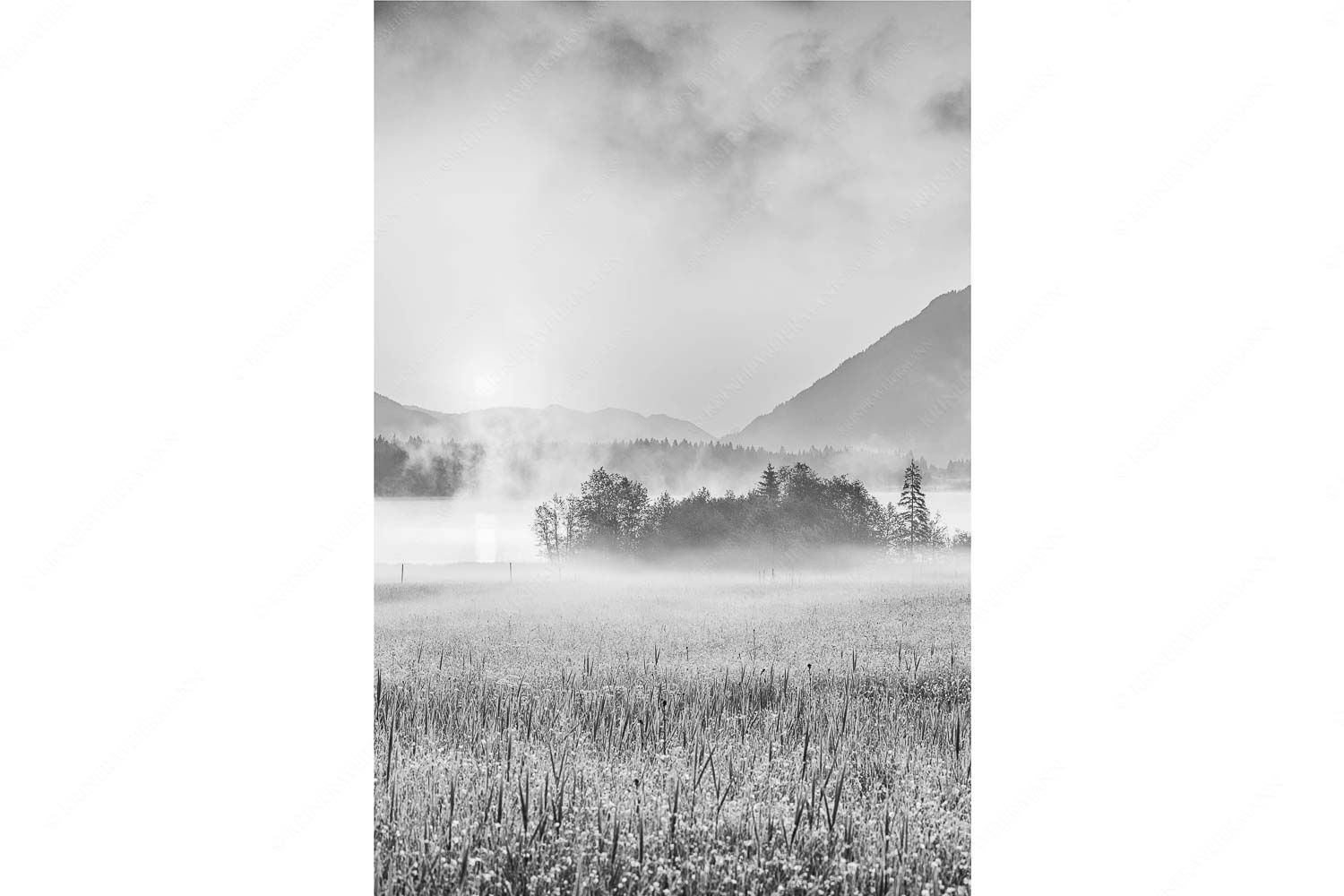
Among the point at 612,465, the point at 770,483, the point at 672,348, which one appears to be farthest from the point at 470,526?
the point at 770,483

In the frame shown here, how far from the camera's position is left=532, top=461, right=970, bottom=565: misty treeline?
12.5 ft

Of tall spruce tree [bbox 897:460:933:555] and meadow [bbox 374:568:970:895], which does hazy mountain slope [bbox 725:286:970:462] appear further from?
meadow [bbox 374:568:970:895]

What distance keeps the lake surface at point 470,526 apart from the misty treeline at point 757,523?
51 millimetres

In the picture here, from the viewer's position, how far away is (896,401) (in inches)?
151

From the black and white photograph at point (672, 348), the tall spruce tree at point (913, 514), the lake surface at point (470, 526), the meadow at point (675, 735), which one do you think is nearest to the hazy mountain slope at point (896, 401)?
the black and white photograph at point (672, 348)

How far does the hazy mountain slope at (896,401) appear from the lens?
3803 millimetres

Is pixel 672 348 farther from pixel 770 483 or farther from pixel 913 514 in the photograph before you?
pixel 913 514

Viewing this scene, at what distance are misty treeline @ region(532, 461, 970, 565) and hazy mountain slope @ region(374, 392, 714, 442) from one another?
8.7 inches

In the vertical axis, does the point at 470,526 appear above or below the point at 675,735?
above

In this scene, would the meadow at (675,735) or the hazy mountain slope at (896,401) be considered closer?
the meadow at (675,735)

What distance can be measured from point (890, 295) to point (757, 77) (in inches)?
44.4

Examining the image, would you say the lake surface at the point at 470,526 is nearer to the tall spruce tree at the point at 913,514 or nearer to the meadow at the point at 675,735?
the tall spruce tree at the point at 913,514

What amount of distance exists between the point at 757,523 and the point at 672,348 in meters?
0.85
